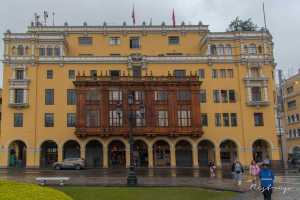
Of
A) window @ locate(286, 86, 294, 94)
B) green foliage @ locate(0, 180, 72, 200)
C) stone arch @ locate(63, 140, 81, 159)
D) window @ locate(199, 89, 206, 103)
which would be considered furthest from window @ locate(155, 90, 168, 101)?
green foliage @ locate(0, 180, 72, 200)

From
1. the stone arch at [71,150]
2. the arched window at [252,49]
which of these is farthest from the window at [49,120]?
the arched window at [252,49]

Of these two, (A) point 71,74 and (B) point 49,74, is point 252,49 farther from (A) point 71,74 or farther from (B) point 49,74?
(B) point 49,74

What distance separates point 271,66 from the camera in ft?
215

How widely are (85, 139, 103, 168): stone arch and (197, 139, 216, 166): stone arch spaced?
15139mm

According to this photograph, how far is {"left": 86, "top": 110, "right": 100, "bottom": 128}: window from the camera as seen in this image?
59.7m

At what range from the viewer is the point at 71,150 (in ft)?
206

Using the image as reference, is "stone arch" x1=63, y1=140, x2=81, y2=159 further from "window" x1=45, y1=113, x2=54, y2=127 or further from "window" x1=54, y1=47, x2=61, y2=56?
"window" x1=54, y1=47, x2=61, y2=56

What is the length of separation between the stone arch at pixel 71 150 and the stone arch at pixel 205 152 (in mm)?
18611

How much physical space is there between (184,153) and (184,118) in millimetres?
5871

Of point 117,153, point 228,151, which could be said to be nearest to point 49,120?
point 117,153

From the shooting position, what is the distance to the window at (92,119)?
5966 centimetres

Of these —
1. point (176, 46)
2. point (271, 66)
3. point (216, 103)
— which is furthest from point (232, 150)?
point (176, 46)

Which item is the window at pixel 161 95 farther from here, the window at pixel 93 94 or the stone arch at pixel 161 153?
the window at pixel 93 94

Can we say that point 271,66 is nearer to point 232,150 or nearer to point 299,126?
point 232,150
